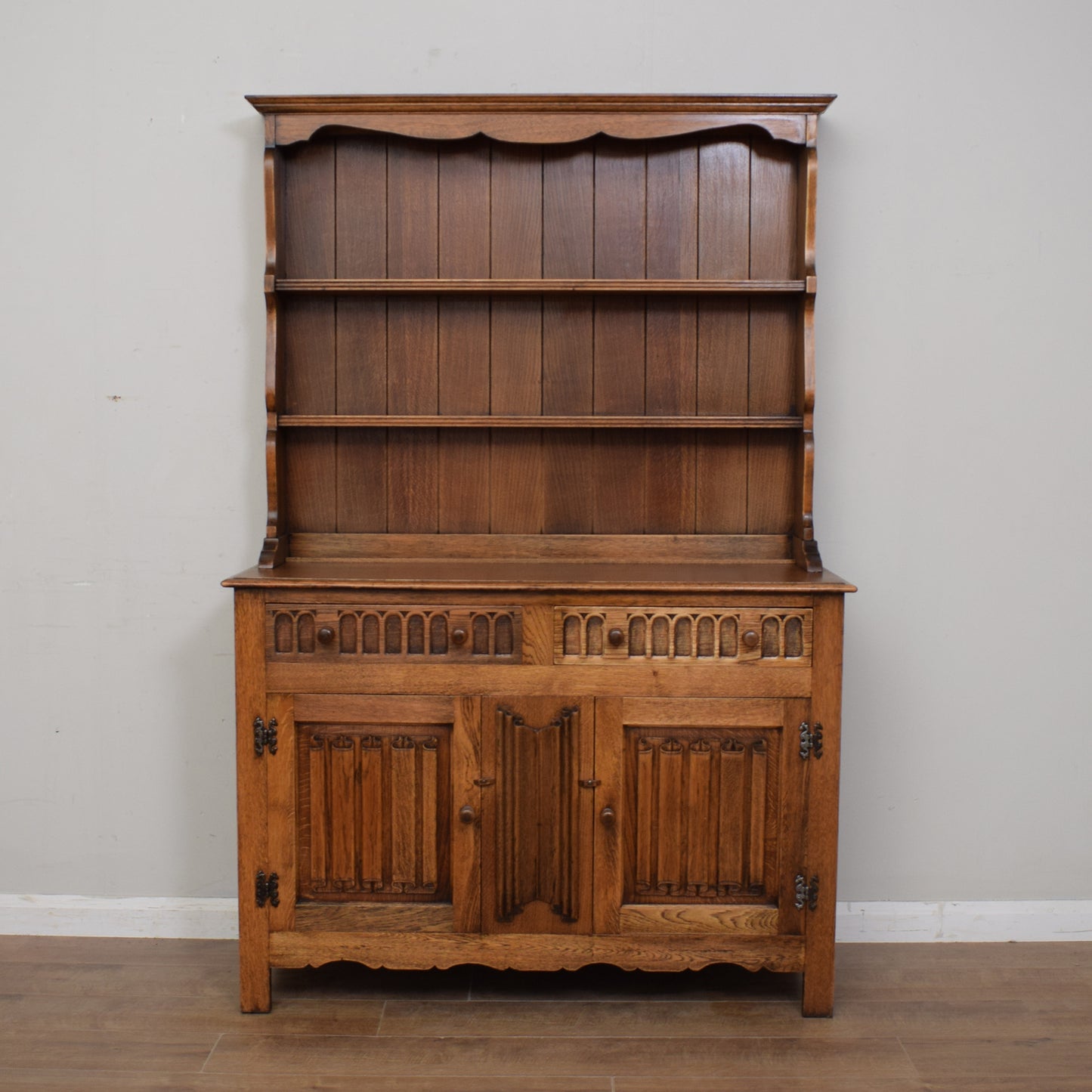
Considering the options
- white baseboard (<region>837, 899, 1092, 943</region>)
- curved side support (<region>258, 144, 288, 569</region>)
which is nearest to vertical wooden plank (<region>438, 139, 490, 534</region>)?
curved side support (<region>258, 144, 288, 569</region>)

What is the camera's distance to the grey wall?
270 cm

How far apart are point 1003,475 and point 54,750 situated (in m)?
2.84

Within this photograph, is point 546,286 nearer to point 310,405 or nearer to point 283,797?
point 310,405

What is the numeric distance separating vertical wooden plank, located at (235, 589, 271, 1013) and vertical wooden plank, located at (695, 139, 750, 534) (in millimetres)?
1230

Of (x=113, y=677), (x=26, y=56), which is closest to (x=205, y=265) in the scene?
(x=26, y=56)

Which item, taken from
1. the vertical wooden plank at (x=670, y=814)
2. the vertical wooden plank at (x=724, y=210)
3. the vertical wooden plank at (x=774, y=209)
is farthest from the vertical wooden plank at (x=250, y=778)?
the vertical wooden plank at (x=774, y=209)

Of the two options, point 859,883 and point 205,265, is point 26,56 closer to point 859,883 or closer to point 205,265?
point 205,265

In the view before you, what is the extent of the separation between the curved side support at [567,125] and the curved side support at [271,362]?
0.79 feet

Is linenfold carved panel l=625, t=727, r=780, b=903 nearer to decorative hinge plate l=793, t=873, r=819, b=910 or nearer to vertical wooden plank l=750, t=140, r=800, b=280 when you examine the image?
decorative hinge plate l=793, t=873, r=819, b=910

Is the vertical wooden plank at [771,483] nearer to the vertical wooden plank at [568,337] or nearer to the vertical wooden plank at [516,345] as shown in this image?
the vertical wooden plank at [568,337]

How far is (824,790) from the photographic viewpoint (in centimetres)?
237

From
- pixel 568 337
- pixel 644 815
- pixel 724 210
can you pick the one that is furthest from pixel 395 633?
pixel 724 210

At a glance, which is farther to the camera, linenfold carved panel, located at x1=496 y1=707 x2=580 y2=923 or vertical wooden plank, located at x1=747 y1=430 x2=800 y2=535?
vertical wooden plank, located at x1=747 y1=430 x2=800 y2=535

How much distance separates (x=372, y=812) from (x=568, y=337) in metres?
1.36
